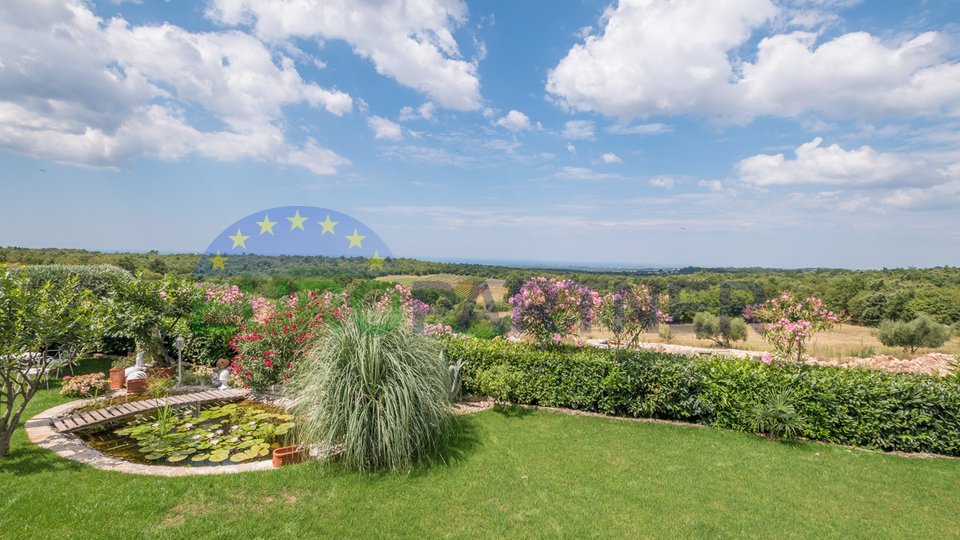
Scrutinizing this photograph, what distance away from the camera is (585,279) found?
376 inches

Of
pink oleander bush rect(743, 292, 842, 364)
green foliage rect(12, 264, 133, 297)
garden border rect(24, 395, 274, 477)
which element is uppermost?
green foliage rect(12, 264, 133, 297)

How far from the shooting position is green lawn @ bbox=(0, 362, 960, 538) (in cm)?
335

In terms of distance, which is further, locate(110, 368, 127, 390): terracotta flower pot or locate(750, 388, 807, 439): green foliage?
locate(110, 368, 127, 390): terracotta flower pot

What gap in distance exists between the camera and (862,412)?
5.35 m

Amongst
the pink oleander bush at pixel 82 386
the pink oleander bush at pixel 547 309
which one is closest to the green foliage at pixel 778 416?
the pink oleander bush at pixel 547 309

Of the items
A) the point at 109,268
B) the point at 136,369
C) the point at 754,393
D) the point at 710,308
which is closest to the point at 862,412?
the point at 754,393

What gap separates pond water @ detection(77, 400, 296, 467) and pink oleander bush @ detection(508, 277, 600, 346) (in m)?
4.16

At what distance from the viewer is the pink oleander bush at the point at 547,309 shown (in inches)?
287

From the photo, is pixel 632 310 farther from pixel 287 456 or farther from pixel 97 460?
pixel 97 460

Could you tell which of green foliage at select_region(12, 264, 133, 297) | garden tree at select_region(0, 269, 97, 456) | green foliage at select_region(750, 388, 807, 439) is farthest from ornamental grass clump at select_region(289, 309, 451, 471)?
green foliage at select_region(12, 264, 133, 297)

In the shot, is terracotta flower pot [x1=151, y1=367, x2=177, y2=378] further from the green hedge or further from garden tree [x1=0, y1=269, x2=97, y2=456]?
the green hedge

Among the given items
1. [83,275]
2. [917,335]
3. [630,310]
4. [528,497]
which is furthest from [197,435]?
[917,335]

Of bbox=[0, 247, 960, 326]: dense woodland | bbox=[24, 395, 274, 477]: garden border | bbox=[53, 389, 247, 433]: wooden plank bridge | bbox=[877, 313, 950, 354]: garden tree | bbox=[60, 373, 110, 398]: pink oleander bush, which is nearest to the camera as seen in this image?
bbox=[24, 395, 274, 477]: garden border

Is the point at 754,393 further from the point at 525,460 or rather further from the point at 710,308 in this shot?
the point at 710,308
